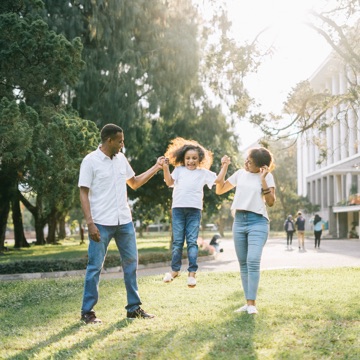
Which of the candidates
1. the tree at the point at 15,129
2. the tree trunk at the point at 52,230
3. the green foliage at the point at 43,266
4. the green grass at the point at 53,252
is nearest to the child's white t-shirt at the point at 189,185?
the tree at the point at 15,129

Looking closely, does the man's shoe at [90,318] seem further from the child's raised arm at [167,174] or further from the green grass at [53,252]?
the green grass at [53,252]

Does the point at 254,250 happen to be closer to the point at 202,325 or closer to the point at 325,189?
the point at 202,325

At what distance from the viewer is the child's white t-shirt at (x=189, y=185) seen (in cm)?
741

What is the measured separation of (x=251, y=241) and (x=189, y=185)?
45.2 inches

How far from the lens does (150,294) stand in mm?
9539

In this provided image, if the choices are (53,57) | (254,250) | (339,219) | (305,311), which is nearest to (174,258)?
(254,250)

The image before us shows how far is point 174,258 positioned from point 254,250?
1223mm

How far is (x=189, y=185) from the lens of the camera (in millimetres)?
7414

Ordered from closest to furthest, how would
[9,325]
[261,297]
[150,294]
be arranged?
[9,325] → [261,297] → [150,294]

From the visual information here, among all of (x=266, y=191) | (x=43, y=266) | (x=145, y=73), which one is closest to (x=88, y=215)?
(x=266, y=191)

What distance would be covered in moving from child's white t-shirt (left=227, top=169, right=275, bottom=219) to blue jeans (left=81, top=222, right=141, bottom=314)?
128 cm

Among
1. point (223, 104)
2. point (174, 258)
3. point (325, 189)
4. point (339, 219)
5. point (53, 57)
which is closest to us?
point (174, 258)

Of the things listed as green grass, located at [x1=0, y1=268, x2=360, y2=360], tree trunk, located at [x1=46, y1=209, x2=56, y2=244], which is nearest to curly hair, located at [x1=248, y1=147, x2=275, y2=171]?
green grass, located at [x1=0, y1=268, x2=360, y2=360]

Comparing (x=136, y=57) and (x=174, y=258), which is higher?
(x=136, y=57)
